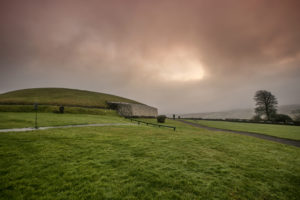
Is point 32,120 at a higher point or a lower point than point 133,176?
higher

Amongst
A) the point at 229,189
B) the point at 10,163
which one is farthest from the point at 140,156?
the point at 10,163

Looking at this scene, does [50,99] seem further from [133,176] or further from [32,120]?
[133,176]

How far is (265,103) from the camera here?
45562 mm

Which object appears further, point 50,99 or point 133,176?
point 50,99

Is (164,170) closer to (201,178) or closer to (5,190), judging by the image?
(201,178)

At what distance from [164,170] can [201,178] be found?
1458 mm

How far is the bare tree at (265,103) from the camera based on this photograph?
44.3m

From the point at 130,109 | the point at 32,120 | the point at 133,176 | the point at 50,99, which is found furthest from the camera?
the point at 130,109

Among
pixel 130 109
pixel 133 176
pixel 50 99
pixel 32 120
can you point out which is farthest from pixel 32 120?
pixel 50 99

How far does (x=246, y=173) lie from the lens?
210 inches

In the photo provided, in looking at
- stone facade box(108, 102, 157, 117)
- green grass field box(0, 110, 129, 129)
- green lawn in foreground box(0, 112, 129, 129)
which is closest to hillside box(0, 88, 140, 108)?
stone facade box(108, 102, 157, 117)

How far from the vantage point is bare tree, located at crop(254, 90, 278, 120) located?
44.3 m

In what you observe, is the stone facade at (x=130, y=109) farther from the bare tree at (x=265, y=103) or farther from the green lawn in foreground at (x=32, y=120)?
the bare tree at (x=265, y=103)

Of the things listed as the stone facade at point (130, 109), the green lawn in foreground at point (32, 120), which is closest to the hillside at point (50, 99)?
the stone facade at point (130, 109)
